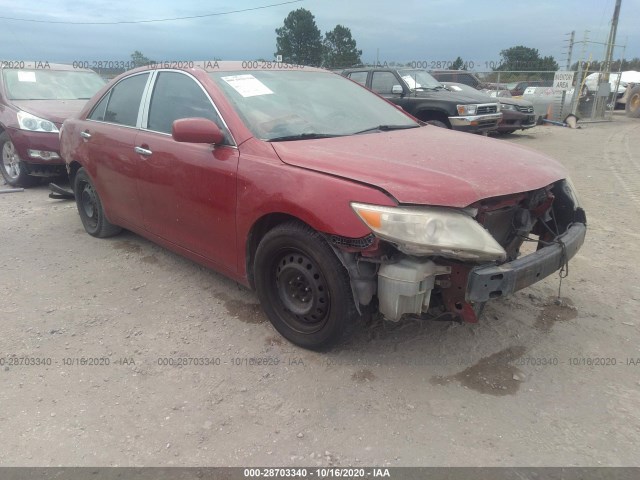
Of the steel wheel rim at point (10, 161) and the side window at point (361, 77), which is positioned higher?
the side window at point (361, 77)

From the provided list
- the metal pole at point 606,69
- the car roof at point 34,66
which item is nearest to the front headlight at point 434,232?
the car roof at point 34,66

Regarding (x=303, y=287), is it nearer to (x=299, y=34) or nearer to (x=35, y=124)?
(x=35, y=124)

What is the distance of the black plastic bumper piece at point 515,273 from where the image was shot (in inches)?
94.6

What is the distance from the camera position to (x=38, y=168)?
7.06m

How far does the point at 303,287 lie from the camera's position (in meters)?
2.94

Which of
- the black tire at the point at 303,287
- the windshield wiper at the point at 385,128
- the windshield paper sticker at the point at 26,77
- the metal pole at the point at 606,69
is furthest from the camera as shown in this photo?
the metal pole at the point at 606,69

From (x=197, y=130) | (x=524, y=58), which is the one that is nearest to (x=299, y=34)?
(x=524, y=58)

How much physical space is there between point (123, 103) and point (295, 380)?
291cm

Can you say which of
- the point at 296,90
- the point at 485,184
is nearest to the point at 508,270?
the point at 485,184

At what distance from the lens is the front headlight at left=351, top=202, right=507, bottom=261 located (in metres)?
2.35

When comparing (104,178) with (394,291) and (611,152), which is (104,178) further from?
(611,152)

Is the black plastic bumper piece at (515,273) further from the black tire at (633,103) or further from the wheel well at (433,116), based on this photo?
the black tire at (633,103)

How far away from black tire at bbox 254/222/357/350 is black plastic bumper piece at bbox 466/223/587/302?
0.65m

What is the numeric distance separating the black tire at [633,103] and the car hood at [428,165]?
20421mm
